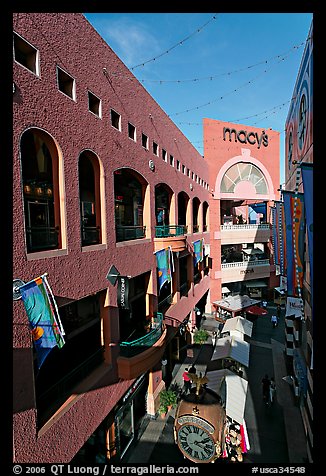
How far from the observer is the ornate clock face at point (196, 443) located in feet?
22.4

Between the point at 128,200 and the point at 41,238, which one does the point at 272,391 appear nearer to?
the point at 128,200

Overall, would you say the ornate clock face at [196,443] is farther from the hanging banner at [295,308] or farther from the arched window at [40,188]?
the hanging banner at [295,308]

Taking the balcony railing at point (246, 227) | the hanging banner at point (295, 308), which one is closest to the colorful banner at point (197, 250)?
the hanging banner at point (295, 308)

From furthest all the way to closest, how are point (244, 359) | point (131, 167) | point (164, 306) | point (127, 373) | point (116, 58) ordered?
point (164, 306) → point (244, 359) → point (131, 167) → point (116, 58) → point (127, 373)

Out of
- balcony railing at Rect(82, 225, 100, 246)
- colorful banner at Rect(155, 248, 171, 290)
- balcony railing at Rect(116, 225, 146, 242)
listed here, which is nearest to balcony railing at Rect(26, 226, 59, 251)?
balcony railing at Rect(82, 225, 100, 246)

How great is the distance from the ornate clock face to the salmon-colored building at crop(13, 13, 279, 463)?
268 cm

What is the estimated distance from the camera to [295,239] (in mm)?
10125

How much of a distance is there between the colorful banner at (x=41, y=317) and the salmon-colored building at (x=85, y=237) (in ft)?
0.87

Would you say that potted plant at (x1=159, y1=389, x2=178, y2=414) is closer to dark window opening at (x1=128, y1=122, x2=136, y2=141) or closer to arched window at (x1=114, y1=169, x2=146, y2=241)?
arched window at (x1=114, y1=169, x2=146, y2=241)

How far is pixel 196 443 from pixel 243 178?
27702mm

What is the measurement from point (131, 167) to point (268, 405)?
14.7 meters

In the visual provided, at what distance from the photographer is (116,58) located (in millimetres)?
9375
